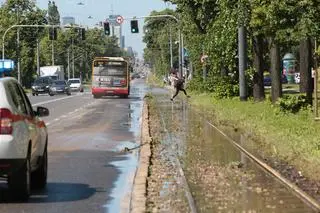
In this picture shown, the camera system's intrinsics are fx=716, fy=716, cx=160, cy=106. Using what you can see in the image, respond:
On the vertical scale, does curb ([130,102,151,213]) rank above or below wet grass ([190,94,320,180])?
below

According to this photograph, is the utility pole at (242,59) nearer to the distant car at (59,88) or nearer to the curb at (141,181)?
the curb at (141,181)

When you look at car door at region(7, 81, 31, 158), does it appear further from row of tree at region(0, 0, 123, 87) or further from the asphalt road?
row of tree at region(0, 0, 123, 87)

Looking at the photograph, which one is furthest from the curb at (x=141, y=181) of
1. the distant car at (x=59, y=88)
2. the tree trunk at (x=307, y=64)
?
the distant car at (x=59, y=88)

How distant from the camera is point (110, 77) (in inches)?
2111

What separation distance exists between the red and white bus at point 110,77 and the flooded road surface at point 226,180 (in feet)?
113

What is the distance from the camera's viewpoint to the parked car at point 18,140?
9.13 meters

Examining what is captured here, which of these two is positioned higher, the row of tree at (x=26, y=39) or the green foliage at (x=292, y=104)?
the row of tree at (x=26, y=39)

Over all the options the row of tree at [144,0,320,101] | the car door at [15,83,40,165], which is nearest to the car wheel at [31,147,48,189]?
the car door at [15,83,40,165]

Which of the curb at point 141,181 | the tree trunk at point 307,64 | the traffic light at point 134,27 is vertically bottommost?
the curb at point 141,181

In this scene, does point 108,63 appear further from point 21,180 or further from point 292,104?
point 21,180

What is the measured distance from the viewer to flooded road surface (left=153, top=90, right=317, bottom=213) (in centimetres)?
927

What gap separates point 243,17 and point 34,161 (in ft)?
50.7

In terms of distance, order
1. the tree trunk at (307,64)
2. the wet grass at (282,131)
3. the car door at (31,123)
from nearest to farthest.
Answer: the car door at (31,123) < the wet grass at (282,131) < the tree trunk at (307,64)

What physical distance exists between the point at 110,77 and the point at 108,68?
32.5 inches
